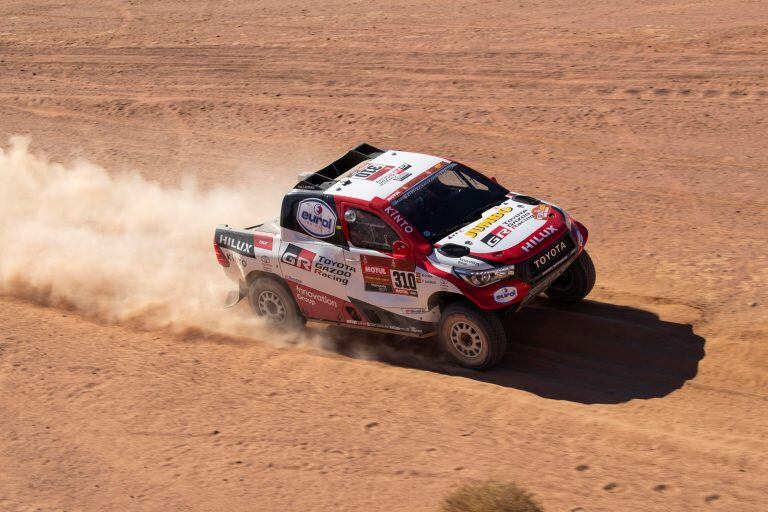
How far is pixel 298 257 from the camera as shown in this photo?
36.0 feet

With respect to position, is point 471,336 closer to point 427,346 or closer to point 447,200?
point 427,346

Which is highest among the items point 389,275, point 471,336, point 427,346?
point 389,275

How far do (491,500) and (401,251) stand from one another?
3.45m

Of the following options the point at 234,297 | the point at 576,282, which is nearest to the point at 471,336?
the point at 576,282

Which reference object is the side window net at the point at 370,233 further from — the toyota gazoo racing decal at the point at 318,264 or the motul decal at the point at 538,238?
the motul decal at the point at 538,238

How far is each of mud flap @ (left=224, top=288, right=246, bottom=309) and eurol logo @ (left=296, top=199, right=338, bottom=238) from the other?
1.44 m

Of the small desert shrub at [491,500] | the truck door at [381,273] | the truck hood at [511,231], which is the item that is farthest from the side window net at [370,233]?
the small desert shrub at [491,500]

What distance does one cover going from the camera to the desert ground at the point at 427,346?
8.49m

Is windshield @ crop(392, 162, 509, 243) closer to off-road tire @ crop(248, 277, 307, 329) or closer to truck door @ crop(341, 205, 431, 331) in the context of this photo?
truck door @ crop(341, 205, 431, 331)

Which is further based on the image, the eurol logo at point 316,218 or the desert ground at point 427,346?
the eurol logo at point 316,218

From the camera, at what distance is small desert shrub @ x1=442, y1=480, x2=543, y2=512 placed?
7.29 m

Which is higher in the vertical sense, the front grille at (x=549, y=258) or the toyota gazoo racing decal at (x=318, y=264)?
the front grille at (x=549, y=258)

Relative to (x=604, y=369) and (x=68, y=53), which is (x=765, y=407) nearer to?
(x=604, y=369)

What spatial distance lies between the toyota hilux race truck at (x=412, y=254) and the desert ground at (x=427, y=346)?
1.64 feet
